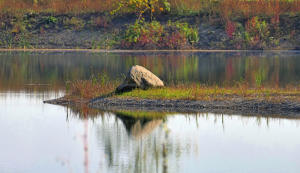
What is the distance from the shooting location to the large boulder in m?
22.2

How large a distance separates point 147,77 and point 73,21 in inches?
1149

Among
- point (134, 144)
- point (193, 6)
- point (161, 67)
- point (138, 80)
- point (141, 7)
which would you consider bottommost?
point (134, 144)

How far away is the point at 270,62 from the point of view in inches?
1544

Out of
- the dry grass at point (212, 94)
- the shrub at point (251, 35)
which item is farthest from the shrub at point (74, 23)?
the dry grass at point (212, 94)

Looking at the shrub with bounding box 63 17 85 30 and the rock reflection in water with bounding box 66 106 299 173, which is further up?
the shrub with bounding box 63 17 85 30

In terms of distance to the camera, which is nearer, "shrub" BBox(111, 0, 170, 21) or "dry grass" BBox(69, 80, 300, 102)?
"dry grass" BBox(69, 80, 300, 102)

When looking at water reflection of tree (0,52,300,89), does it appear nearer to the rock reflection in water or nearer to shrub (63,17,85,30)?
shrub (63,17,85,30)

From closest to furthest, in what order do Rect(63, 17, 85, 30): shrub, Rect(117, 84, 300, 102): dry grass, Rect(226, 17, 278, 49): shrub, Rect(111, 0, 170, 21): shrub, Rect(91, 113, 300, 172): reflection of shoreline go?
Rect(91, 113, 300, 172): reflection of shoreline, Rect(117, 84, 300, 102): dry grass, Rect(226, 17, 278, 49): shrub, Rect(111, 0, 170, 21): shrub, Rect(63, 17, 85, 30): shrub

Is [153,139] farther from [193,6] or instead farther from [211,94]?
[193,6]

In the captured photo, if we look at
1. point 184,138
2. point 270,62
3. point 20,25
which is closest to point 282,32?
point 270,62

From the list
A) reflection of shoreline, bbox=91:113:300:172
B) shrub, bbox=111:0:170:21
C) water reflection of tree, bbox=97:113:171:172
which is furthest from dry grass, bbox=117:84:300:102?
shrub, bbox=111:0:170:21

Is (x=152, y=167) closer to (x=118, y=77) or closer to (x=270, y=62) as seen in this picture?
(x=118, y=77)

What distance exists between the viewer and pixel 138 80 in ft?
74.0

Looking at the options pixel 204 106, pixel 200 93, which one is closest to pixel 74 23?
pixel 200 93
